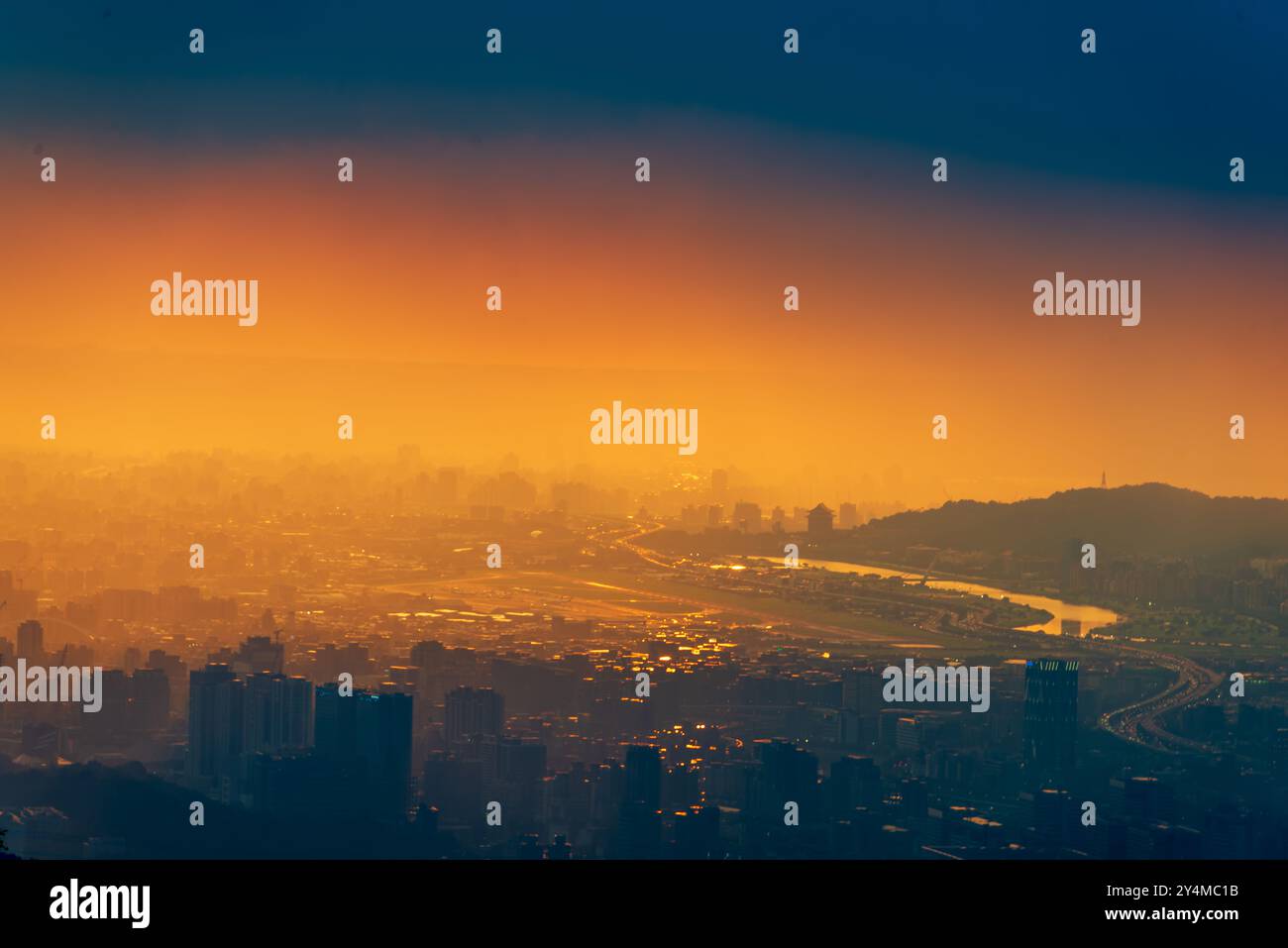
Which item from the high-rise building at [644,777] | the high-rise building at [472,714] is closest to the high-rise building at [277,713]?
the high-rise building at [472,714]

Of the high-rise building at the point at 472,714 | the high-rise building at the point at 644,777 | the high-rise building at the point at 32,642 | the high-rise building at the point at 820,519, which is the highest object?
the high-rise building at the point at 820,519

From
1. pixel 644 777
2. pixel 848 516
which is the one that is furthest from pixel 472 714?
pixel 848 516

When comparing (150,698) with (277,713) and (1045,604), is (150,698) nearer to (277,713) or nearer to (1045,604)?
(277,713)

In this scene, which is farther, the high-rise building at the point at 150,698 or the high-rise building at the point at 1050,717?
the high-rise building at the point at 1050,717

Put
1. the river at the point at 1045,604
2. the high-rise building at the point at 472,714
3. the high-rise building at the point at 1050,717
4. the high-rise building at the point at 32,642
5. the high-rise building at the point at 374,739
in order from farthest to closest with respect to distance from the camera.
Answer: the river at the point at 1045,604
the high-rise building at the point at 32,642
the high-rise building at the point at 1050,717
the high-rise building at the point at 472,714
the high-rise building at the point at 374,739

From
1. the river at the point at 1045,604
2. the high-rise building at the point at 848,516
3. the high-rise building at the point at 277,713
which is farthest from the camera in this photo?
the high-rise building at the point at 848,516

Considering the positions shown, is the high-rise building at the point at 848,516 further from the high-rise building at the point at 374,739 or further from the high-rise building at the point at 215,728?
the high-rise building at the point at 215,728

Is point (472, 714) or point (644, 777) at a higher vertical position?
point (472, 714)

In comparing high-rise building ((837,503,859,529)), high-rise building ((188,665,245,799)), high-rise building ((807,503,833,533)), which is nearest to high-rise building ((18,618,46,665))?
high-rise building ((188,665,245,799))

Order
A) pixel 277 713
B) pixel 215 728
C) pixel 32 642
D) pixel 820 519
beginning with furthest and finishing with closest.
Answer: pixel 820 519 → pixel 32 642 → pixel 277 713 → pixel 215 728
